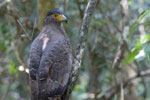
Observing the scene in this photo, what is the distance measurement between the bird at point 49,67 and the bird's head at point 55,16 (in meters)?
0.33

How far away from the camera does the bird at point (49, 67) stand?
3.52m

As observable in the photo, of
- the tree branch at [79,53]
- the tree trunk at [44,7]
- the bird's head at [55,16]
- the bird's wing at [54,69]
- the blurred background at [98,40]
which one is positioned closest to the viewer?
the tree branch at [79,53]

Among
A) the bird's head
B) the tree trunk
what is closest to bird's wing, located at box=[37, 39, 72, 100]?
the bird's head

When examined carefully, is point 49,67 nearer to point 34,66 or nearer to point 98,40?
point 34,66

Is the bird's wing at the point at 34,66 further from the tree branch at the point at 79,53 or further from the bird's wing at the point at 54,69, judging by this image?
the tree branch at the point at 79,53

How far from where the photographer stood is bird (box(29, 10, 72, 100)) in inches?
139

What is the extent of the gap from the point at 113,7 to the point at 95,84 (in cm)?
166

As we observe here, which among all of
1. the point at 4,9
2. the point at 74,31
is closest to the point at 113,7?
the point at 74,31

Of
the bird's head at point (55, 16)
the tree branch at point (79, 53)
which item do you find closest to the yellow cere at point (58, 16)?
the bird's head at point (55, 16)

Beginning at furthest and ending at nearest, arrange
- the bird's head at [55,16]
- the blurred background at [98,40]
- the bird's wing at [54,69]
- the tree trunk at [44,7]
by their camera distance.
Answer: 1. the blurred background at [98,40]
2. the tree trunk at [44,7]
3. the bird's head at [55,16]
4. the bird's wing at [54,69]

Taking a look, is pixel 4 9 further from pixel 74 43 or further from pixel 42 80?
pixel 42 80

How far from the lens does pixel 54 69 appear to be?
12.0 ft

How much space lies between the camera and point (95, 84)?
6188 mm

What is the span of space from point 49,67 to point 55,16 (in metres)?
1.12
